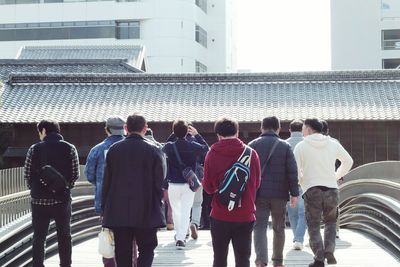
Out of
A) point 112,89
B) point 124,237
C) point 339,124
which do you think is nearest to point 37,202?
point 124,237

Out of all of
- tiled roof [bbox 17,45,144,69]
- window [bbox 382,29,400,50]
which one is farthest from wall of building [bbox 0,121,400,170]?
window [bbox 382,29,400,50]

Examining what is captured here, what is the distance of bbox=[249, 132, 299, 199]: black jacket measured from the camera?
7129mm

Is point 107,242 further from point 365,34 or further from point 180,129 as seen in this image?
point 365,34

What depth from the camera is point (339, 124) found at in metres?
21.7

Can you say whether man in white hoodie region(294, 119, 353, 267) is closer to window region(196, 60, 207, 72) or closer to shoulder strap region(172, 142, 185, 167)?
shoulder strap region(172, 142, 185, 167)

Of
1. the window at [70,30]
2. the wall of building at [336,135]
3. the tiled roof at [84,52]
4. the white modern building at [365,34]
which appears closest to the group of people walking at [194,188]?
the wall of building at [336,135]

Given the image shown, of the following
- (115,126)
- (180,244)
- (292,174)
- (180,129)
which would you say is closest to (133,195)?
(115,126)

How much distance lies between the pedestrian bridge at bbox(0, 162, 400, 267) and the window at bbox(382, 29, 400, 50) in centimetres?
3613

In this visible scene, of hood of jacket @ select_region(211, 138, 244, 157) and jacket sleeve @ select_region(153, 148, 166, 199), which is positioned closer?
jacket sleeve @ select_region(153, 148, 166, 199)

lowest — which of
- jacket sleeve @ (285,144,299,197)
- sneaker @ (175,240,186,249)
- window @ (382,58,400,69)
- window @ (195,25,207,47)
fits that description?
sneaker @ (175,240,186,249)

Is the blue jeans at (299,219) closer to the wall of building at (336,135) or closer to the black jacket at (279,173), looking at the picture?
the black jacket at (279,173)

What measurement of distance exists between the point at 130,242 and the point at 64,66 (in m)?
24.9

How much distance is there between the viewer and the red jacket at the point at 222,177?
5961mm

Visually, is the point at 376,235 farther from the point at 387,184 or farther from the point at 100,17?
the point at 100,17
